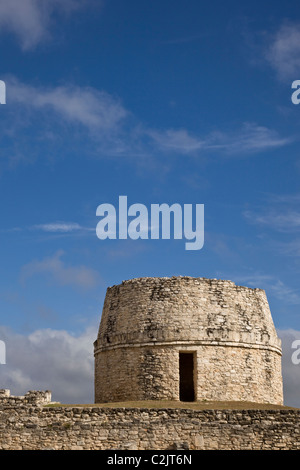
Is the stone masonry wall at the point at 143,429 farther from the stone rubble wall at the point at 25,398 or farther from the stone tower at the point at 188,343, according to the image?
the stone tower at the point at 188,343

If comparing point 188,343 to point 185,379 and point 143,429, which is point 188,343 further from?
point 143,429

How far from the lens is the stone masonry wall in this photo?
750 inches

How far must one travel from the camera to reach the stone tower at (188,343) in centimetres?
2466

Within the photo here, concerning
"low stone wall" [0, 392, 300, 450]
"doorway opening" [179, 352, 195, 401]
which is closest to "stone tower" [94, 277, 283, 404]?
"doorway opening" [179, 352, 195, 401]

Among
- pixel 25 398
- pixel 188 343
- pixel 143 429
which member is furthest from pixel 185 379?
pixel 25 398

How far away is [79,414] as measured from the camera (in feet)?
63.8

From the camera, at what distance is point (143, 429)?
19.1m

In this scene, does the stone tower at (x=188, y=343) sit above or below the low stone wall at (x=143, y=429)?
above

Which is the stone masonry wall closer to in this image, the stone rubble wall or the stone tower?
the stone rubble wall

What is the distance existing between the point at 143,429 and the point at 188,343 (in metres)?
6.18

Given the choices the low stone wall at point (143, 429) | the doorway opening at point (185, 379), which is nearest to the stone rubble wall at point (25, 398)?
the low stone wall at point (143, 429)

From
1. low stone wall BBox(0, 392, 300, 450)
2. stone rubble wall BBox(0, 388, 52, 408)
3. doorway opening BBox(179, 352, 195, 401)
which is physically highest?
doorway opening BBox(179, 352, 195, 401)
